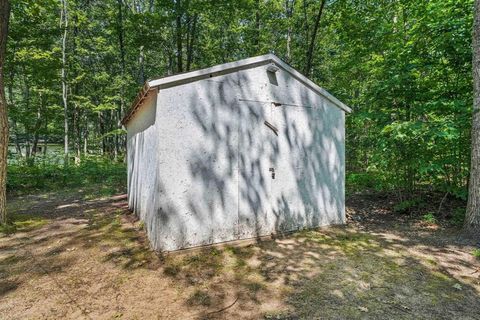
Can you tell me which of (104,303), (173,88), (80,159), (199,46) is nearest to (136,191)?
(173,88)

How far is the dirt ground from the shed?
0.46 m

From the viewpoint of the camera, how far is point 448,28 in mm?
5895

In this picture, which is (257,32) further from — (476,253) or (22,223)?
(476,253)

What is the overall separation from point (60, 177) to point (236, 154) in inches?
405

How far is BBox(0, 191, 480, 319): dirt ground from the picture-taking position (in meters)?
2.89

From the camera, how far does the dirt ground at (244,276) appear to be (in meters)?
2.89

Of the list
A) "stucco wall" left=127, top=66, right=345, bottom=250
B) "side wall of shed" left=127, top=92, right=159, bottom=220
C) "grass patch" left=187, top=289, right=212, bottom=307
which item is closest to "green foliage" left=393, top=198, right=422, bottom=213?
"stucco wall" left=127, top=66, right=345, bottom=250

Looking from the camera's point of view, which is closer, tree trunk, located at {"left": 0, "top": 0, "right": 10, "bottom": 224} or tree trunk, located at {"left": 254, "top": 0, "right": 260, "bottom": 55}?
tree trunk, located at {"left": 0, "top": 0, "right": 10, "bottom": 224}

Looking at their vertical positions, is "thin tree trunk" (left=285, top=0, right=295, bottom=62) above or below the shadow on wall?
above

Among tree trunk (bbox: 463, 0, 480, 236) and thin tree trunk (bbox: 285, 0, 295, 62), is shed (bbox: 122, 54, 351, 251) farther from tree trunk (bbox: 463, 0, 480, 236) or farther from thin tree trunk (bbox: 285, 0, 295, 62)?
thin tree trunk (bbox: 285, 0, 295, 62)

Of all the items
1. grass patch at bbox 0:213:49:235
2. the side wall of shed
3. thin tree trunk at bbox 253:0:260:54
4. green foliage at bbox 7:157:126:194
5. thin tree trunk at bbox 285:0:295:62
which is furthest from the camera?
thin tree trunk at bbox 253:0:260:54

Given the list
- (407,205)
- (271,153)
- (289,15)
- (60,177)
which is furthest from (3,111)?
(289,15)

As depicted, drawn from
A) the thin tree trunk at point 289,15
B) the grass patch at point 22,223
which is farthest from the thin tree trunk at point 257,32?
the grass patch at point 22,223

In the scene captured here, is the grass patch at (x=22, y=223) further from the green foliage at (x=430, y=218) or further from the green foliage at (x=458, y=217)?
the green foliage at (x=458, y=217)
